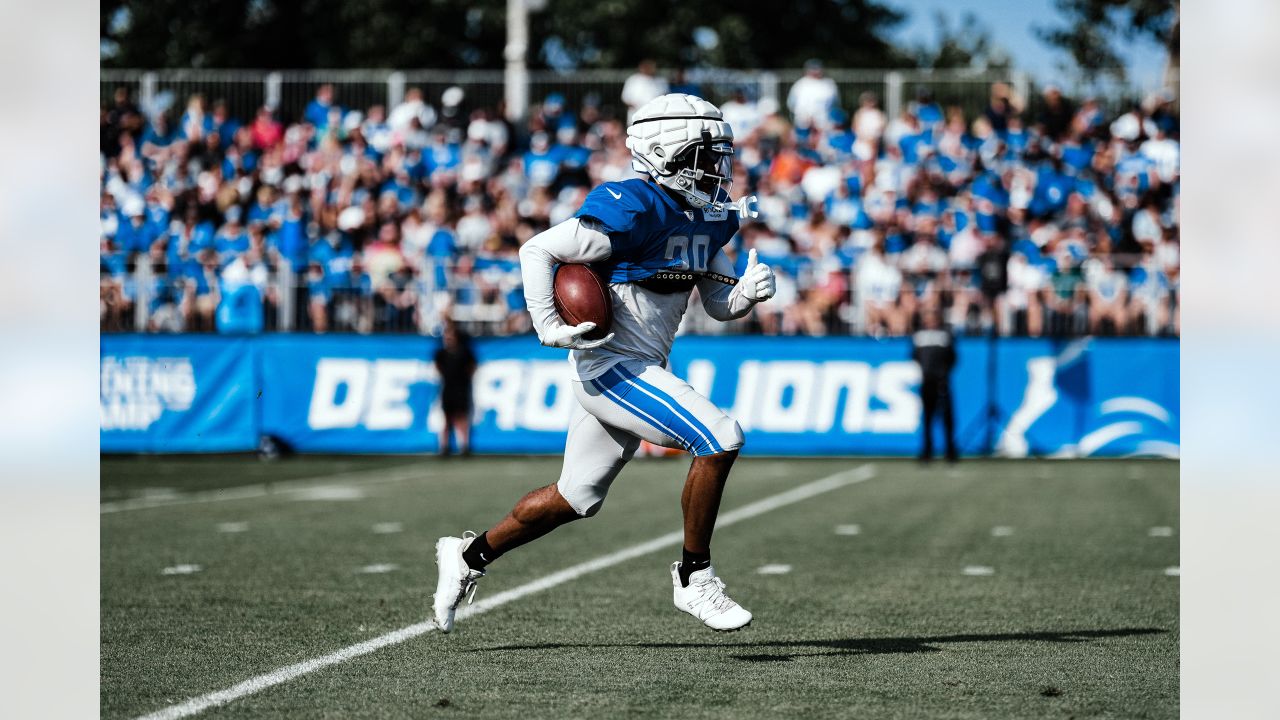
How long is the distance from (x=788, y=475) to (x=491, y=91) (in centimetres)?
920

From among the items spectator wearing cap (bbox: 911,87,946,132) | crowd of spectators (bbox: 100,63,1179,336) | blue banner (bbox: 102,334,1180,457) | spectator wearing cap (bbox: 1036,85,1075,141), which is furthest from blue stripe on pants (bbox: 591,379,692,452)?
spectator wearing cap (bbox: 1036,85,1075,141)

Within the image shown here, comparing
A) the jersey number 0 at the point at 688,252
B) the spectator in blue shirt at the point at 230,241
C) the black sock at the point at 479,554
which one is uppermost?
the spectator in blue shirt at the point at 230,241

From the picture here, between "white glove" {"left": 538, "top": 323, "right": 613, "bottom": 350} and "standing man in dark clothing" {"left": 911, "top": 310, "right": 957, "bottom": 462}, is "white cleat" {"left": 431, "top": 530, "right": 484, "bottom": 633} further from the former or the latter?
"standing man in dark clothing" {"left": 911, "top": 310, "right": 957, "bottom": 462}

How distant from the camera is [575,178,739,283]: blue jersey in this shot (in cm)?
555

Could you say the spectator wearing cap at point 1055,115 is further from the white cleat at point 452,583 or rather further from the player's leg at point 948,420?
the white cleat at point 452,583

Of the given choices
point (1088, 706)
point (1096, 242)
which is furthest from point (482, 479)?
point (1088, 706)

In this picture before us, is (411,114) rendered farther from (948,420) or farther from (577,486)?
(577,486)

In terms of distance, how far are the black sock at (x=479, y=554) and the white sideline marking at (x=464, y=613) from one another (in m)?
0.39

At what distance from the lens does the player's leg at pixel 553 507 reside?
18.9ft

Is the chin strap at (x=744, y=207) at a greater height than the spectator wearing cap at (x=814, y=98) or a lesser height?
lesser

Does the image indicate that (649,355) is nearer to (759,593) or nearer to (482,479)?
(759,593)

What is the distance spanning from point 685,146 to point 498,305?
505 inches

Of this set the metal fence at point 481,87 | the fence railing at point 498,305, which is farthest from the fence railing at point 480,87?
the fence railing at point 498,305

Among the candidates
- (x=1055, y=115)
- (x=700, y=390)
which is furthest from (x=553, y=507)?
(x=1055, y=115)
